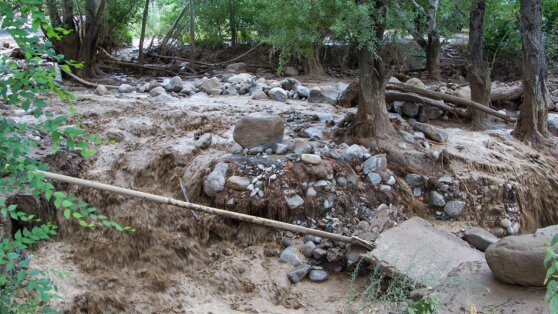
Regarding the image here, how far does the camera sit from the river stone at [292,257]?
16.9 feet

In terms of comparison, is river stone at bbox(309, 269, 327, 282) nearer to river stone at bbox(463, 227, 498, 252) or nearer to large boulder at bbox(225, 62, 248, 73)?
river stone at bbox(463, 227, 498, 252)

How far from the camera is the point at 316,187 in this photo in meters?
5.69

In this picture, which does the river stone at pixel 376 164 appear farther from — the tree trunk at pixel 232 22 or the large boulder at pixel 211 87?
the tree trunk at pixel 232 22

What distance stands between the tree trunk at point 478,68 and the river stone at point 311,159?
3028mm

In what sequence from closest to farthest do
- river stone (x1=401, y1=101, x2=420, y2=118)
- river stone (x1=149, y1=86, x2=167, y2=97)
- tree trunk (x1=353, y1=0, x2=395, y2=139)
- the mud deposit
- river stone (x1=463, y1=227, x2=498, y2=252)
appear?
the mud deposit < river stone (x1=463, y1=227, x2=498, y2=252) < tree trunk (x1=353, y1=0, x2=395, y2=139) < river stone (x1=401, y1=101, x2=420, y2=118) < river stone (x1=149, y1=86, x2=167, y2=97)

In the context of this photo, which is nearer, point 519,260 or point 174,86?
point 519,260

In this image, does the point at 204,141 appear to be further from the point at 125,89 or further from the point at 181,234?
the point at 125,89

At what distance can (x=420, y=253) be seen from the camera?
15.8 feet

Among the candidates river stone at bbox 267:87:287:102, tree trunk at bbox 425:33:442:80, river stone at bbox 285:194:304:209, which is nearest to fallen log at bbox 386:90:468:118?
river stone at bbox 267:87:287:102

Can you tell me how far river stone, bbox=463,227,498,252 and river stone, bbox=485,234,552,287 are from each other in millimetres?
1326

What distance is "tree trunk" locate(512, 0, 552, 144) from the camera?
6.87 metres

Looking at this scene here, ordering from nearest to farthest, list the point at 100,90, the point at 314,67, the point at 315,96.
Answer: the point at 315,96 → the point at 100,90 → the point at 314,67

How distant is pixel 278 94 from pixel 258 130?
107 inches

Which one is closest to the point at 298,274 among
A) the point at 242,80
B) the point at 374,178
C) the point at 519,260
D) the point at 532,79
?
the point at 374,178
